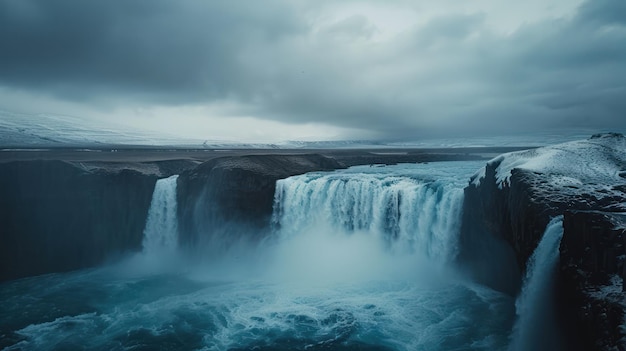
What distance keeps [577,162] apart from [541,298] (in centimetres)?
591

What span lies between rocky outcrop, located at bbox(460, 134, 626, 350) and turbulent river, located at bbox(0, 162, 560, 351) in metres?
1.03

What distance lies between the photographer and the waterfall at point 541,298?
8.27m

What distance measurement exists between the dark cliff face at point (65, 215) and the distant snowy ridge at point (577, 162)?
21283 millimetres

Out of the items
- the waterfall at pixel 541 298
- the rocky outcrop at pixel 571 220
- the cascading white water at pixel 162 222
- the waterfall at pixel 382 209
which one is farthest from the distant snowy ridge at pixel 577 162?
the cascading white water at pixel 162 222

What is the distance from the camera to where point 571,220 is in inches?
303

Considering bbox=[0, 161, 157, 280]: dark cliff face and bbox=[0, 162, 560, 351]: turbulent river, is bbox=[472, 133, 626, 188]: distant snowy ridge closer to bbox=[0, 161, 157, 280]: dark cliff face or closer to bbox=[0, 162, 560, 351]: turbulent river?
bbox=[0, 162, 560, 351]: turbulent river

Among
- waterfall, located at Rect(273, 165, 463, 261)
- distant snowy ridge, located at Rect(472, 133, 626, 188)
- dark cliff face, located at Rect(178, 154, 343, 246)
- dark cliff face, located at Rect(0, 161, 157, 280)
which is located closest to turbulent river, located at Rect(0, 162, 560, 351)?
waterfall, located at Rect(273, 165, 463, 261)

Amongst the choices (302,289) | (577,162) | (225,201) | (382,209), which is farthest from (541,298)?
(225,201)

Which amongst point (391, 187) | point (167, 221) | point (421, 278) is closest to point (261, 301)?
point (421, 278)

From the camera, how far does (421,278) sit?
16.7 m

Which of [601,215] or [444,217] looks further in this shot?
[444,217]

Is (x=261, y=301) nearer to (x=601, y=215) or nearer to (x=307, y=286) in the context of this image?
(x=307, y=286)

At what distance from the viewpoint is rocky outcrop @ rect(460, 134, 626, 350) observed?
6656 mm

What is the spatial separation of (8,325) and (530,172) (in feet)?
65.5
